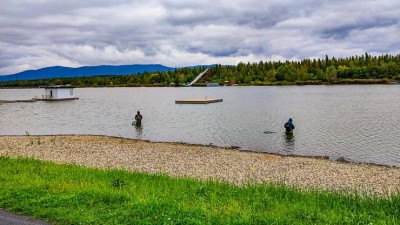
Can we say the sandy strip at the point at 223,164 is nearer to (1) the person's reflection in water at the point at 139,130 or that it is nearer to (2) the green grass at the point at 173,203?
(2) the green grass at the point at 173,203

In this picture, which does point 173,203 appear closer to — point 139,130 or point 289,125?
point 289,125

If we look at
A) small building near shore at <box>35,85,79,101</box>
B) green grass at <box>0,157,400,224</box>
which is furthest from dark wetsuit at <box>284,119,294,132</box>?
small building near shore at <box>35,85,79,101</box>

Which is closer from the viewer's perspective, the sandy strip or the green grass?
the green grass

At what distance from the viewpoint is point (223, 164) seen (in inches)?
989

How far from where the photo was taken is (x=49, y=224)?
9.26 meters

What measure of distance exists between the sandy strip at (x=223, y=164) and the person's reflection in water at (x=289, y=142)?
4594 mm

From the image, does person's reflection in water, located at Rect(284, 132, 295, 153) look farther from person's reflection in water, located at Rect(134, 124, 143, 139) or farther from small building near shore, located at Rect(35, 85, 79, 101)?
small building near shore, located at Rect(35, 85, 79, 101)

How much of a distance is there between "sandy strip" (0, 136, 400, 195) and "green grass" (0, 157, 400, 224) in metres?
4.83

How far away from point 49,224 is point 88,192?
2.42m

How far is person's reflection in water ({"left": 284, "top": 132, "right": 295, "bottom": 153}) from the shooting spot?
111ft

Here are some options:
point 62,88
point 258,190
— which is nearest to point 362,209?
point 258,190

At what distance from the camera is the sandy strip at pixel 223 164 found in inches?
793

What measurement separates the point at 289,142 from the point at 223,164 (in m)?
14.5

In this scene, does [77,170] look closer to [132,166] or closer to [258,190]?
[132,166]
